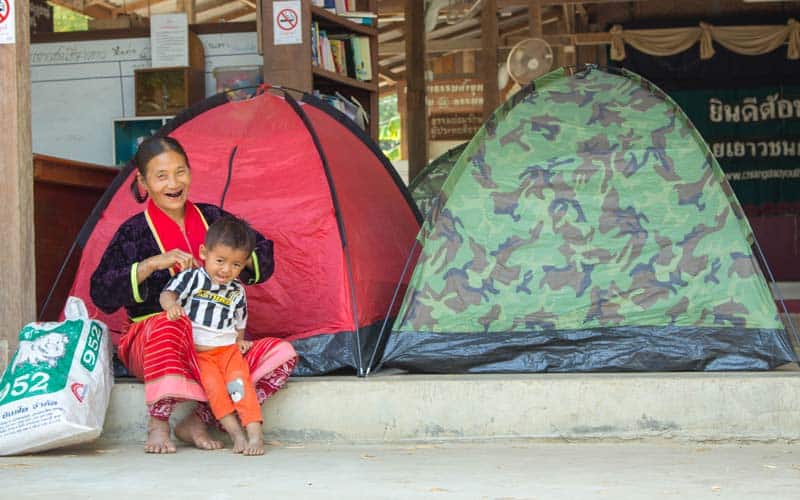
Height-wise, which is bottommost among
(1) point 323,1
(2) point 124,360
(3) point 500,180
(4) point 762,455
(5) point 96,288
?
(4) point 762,455

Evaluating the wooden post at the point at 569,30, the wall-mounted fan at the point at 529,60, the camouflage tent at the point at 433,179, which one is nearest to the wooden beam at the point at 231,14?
the wooden post at the point at 569,30

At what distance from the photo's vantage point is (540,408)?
4.30 m

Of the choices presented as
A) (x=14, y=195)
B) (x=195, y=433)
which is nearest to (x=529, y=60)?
(x=14, y=195)

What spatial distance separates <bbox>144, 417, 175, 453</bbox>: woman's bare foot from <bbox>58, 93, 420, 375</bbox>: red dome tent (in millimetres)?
690

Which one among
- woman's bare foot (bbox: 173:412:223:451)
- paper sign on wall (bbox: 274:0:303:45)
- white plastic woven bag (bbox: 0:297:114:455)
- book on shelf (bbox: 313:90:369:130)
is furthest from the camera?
book on shelf (bbox: 313:90:369:130)

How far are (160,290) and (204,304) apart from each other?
28 cm

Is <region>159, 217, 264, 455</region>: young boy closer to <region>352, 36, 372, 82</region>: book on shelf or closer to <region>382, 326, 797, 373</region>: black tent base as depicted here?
<region>382, 326, 797, 373</region>: black tent base

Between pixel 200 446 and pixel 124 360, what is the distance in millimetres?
475

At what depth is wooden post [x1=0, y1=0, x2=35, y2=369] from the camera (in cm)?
446

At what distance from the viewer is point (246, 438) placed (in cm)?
420

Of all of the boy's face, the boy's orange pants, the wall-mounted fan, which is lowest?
the boy's orange pants

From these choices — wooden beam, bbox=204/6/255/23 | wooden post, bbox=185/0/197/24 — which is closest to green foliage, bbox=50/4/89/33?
wooden beam, bbox=204/6/255/23

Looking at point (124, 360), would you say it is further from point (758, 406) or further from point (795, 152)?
point (795, 152)

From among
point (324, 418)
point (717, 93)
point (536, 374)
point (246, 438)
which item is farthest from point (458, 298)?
point (717, 93)
